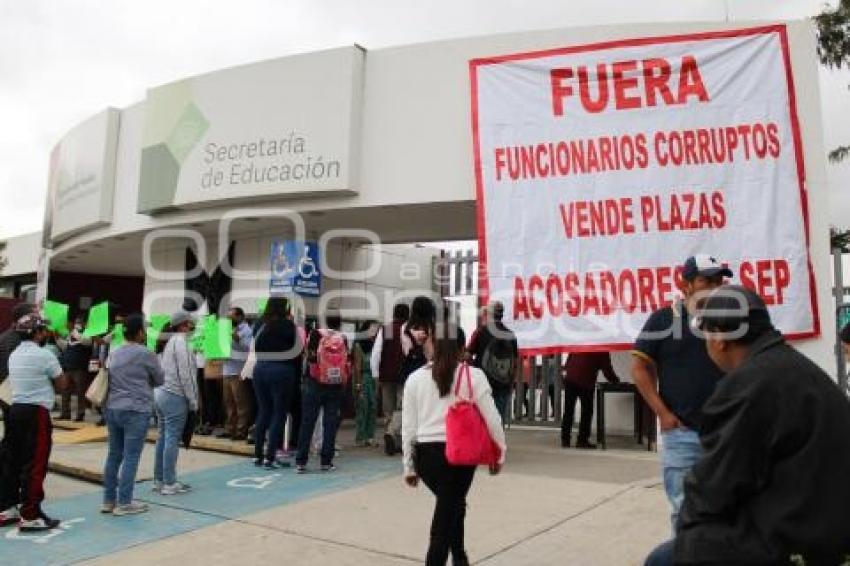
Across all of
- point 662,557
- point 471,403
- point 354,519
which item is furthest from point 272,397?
point 662,557

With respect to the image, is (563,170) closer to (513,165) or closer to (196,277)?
(513,165)

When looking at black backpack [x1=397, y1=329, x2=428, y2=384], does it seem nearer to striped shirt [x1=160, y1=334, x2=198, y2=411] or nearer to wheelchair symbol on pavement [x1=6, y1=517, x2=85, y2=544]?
striped shirt [x1=160, y1=334, x2=198, y2=411]

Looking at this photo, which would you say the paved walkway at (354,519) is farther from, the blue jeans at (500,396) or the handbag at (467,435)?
the handbag at (467,435)

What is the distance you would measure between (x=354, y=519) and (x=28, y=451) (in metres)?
2.64

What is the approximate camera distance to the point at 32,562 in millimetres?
5156

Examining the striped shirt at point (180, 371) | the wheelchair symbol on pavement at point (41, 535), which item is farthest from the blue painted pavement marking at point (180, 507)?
the striped shirt at point (180, 371)

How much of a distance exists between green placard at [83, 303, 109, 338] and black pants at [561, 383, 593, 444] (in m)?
6.63

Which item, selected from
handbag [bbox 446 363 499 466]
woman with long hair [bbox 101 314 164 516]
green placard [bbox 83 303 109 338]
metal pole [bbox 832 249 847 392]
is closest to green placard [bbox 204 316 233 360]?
green placard [bbox 83 303 109 338]

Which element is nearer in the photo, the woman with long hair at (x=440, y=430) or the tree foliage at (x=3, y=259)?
the woman with long hair at (x=440, y=430)

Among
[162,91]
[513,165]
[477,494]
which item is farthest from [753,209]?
[162,91]

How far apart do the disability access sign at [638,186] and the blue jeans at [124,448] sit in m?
3.87

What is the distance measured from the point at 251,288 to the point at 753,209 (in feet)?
27.9

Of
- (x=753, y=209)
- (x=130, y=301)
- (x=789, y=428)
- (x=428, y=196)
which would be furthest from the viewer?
(x=130, y=301)

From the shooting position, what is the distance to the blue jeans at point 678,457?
3.72 m
